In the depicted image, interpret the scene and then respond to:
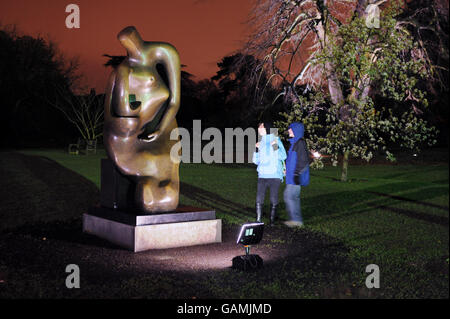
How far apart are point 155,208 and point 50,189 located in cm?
844

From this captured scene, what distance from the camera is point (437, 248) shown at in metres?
7.20

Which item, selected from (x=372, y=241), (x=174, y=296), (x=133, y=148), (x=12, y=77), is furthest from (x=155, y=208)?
(x=12, y=77)

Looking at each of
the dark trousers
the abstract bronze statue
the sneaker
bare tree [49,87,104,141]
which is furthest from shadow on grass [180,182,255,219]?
bare tree [49,87,104,141]

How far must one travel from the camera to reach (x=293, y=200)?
29.2 ft

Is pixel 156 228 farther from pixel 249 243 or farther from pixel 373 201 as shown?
pixel 373 201

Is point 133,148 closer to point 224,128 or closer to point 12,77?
point 224,128

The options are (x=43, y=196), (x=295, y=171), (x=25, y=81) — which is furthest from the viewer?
(x=25, y=81)

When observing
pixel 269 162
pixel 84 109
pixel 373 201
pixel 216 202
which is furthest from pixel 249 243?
pixel 84 109

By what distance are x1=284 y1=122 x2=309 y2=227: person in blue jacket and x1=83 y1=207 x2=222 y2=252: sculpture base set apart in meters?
1.86

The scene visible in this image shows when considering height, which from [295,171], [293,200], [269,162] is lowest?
[293,200]

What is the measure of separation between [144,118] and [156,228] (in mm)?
1672

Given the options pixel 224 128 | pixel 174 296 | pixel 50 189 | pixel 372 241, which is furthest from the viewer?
pixel 224 128

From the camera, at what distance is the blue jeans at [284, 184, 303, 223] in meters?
8.86

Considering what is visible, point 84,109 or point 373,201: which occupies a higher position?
point 84,109
